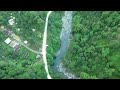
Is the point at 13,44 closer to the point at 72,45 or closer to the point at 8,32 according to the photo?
the point at 8,32

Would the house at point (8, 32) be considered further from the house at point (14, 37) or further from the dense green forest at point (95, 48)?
the dense green forest at point (95, 48)

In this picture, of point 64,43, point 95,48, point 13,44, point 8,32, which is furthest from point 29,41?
Result: point 95,48

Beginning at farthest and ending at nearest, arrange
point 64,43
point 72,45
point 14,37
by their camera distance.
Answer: point 64,43
point 14,37
point 72,45

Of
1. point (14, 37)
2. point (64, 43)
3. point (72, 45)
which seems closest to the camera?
point (72, 45)

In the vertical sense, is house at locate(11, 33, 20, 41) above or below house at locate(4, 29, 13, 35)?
below

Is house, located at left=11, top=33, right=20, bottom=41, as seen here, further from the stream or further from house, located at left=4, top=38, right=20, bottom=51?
the stream

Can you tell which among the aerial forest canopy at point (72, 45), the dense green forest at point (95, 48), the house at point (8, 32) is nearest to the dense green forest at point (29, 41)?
the aerial forest canopy at point (72, 45)

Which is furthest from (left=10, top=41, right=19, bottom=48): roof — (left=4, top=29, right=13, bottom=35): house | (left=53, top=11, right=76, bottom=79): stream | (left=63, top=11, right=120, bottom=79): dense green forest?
(left=63, top=11, right=120, bottom=79): dense green forest
